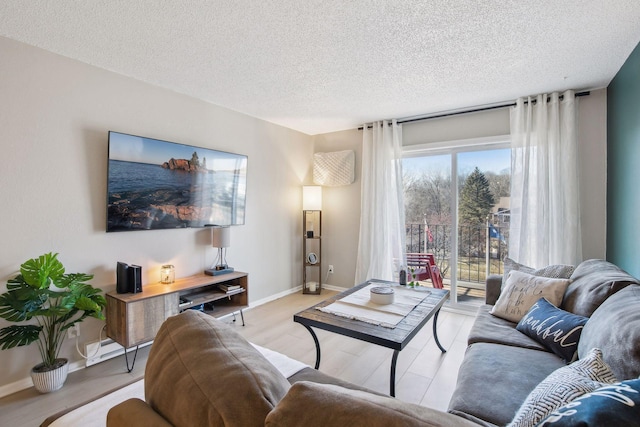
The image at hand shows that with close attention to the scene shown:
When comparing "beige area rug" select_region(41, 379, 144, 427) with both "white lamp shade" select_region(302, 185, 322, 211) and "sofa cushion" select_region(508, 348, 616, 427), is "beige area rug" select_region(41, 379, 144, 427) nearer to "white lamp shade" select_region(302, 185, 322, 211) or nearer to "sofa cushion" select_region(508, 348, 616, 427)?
"sofa cushion" select_region(508, 348, 616, 427)

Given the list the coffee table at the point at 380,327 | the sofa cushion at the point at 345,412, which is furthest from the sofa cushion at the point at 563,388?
the coffee table at the point at 380,327

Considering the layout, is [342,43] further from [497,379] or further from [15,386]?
[15,386]

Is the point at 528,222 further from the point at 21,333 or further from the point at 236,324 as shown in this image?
the point at 21,333

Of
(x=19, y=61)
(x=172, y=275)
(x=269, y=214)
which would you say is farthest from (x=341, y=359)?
(x=19, y=61)

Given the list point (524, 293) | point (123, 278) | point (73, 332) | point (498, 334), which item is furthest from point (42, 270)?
point (524, 293)

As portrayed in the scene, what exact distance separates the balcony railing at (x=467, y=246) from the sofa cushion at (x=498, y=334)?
1537 mm

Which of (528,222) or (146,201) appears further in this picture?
(528,222)

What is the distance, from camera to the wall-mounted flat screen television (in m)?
2.60

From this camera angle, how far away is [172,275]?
2.92 metres

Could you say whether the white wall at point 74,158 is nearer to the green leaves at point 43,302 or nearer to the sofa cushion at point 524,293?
the green leaves at point 43,302

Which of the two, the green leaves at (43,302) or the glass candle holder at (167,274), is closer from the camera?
the green leaves at (43,302)

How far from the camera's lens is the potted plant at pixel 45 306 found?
6.52 ft

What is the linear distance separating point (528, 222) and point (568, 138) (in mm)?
894

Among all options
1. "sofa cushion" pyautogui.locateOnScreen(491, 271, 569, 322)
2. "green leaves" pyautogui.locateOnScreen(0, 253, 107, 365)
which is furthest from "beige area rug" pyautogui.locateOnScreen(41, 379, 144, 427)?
"sofa cushion" pyautogui.locateOnScreen(491, 271, 569, 322)
